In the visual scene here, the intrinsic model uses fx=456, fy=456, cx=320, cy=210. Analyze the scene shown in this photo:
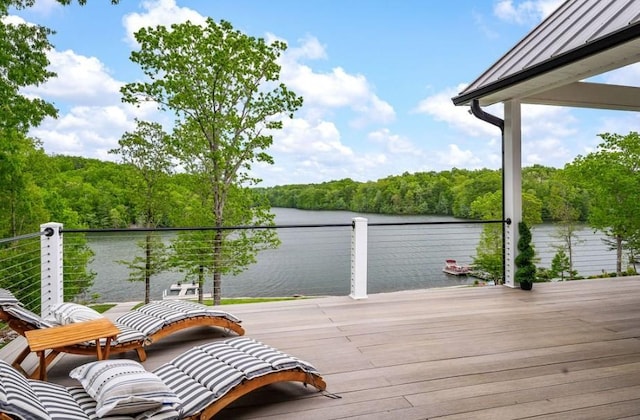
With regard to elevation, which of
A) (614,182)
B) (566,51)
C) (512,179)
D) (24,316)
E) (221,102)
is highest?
(221,102)

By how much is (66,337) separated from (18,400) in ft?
3.36

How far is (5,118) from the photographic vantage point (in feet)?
37.6

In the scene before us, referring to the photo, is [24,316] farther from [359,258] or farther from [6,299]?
[359,258]

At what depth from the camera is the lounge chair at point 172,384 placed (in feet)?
6.59

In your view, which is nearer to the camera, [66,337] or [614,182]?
[66,337]

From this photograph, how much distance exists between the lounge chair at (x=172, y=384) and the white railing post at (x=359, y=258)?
2.55m

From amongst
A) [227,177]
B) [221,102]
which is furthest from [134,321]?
[221,102]

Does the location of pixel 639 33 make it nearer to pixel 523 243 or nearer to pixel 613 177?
pixel 523 243

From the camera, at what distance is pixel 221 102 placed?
51.6 ft

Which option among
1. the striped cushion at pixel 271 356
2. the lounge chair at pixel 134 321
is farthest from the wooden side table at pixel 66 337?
the striped cushion at pixel 271 356

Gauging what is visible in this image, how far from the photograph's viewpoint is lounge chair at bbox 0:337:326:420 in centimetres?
201

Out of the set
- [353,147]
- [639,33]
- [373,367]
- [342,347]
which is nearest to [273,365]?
Result: [373,367]

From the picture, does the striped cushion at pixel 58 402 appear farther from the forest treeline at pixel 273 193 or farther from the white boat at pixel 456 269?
the white boat at pixel 456 269

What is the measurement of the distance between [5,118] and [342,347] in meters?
11.8
